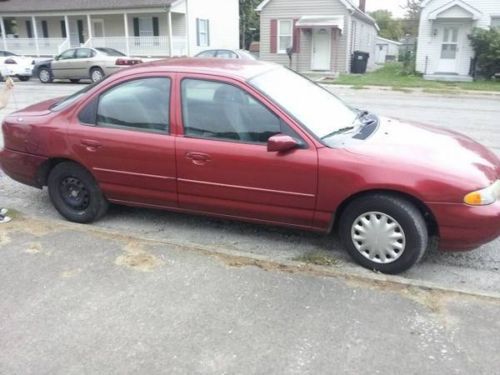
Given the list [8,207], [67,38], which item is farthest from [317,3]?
[8,207]

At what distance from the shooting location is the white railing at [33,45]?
98.9 feet

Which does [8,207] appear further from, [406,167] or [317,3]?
[317,3]

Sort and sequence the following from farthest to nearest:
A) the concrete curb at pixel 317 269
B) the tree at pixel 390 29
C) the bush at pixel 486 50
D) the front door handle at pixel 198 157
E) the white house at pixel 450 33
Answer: the tree at pixel 390 29 < the white house at pixel 450 33 < the bush at pixel 486 50 < the front door handle at pixel 198 157 < the concrete curb at pixel 317 269

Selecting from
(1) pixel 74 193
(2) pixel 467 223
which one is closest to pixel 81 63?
(1) pixel 74 193

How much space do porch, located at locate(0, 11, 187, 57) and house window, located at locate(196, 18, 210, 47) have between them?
1.58 m

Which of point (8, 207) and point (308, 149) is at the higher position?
point (308, 149)

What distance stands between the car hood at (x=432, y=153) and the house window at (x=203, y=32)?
28463 millimetres

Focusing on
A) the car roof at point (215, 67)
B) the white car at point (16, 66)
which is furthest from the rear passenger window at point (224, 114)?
the white car at point (16, 66)

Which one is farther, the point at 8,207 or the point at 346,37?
the point at 346,37

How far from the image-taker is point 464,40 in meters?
23.6

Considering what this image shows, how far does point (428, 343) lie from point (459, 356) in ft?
0.61

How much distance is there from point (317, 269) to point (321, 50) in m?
24.0

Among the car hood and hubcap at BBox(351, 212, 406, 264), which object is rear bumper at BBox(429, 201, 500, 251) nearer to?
the car hood

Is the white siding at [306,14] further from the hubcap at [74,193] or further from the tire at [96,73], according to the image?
the hubcap at [74,193]
